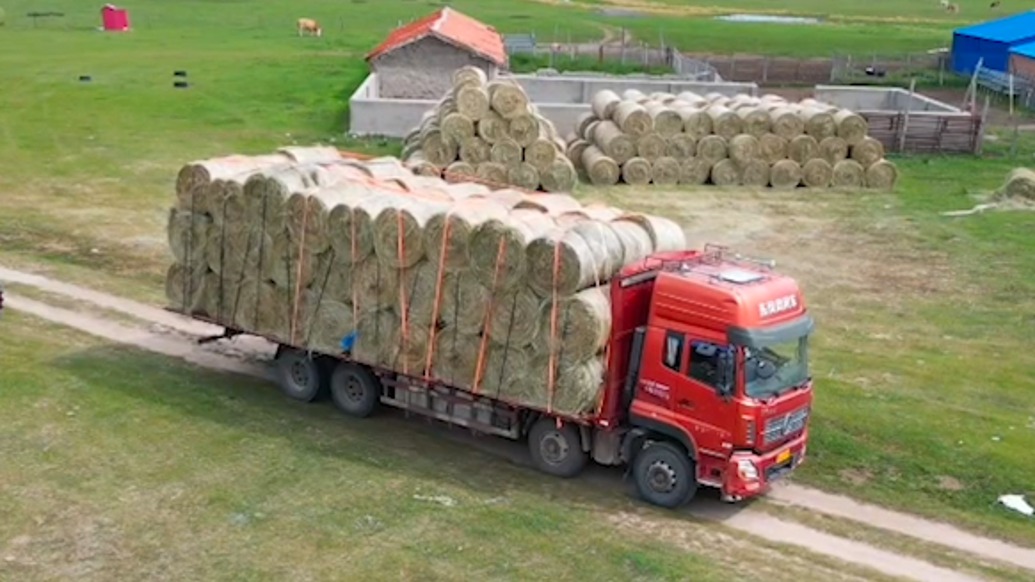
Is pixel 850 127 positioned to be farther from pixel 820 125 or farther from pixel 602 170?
pixel 602 170

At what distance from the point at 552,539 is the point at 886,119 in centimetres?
3051

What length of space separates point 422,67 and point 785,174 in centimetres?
1469

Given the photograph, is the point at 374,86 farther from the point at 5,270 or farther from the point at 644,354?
the point at 644,354

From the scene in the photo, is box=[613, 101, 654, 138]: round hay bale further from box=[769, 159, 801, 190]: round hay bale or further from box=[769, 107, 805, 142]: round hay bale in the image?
box=[769, 159, 801, 190]: round hay bale

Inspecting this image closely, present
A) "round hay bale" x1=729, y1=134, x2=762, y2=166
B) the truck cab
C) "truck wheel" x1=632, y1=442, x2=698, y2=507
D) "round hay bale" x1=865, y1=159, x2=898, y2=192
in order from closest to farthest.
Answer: the truck cab → "truck wheel" x1=632, y1=442, x2=698, y2=507 → "round hay bale" x1=729, y1=134, x2=762, y2=166 → "round hay bale" x1=865, y1=159, x2=898, y2=192

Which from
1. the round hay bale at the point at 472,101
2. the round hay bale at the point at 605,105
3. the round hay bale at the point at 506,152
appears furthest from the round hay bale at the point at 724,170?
the round hay bale at the point at 472,101

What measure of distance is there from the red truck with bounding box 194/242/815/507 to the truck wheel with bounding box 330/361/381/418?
2.11m

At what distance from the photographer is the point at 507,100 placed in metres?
34.1

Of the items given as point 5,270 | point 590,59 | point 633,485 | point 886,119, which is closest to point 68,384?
point 5,270

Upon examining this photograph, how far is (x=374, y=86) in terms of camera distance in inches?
1752

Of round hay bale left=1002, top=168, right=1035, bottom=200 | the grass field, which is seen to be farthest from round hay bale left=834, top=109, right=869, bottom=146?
round hay bale left=1002, top=168, right=1035, bottom=200

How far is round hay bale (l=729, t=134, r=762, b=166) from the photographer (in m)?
36.6

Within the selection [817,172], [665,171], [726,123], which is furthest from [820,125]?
[665,171]

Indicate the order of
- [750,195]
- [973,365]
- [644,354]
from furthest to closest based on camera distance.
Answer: [750,195]
[973,365]
[644,354]
